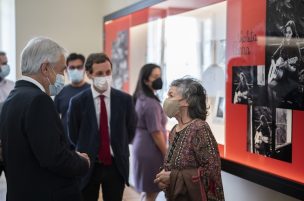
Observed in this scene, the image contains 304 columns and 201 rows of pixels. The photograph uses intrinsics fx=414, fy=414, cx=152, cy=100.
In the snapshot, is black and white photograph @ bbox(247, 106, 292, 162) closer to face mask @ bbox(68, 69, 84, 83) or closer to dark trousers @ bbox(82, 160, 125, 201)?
dark trousers @ bbox(82, 160, 125, 201)

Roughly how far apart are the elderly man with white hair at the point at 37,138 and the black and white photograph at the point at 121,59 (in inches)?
124

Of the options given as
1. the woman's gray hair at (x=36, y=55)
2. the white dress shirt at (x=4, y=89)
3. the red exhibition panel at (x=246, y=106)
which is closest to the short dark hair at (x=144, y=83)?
the red exhibition panel at (x=246, y=106)

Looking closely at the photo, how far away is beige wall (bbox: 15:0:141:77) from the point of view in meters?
5.92

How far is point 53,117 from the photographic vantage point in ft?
6.60

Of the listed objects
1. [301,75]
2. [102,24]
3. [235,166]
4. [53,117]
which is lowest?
[235,166]

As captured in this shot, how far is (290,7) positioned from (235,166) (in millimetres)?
1177

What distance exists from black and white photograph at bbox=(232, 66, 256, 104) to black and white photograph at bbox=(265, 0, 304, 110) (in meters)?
0.19

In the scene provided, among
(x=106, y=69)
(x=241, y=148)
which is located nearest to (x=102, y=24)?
(x=106, y=69)

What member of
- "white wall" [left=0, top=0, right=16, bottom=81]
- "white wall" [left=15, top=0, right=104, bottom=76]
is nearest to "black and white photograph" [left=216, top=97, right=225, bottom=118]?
"white wall" [left=15, top=0, right=104, bottom=76]

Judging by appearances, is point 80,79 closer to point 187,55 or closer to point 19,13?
point 187,55

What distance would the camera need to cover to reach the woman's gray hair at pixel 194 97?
7.48 ft

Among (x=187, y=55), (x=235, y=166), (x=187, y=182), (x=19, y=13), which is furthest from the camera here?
(x=19, y=13)

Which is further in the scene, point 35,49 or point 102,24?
point 102,24

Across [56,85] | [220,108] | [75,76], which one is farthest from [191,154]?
[75,76]
